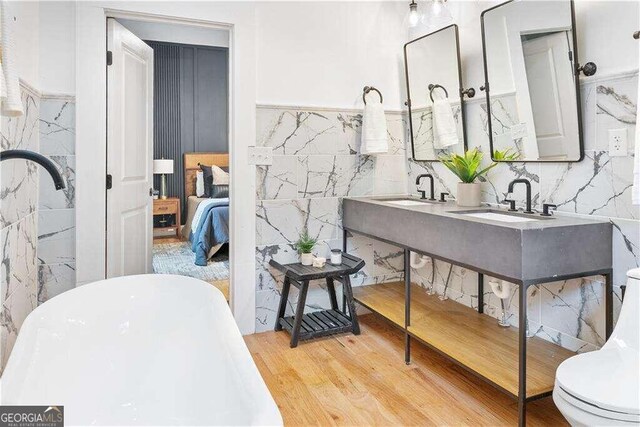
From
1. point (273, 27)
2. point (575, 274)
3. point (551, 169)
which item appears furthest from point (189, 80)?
point (575, 274)

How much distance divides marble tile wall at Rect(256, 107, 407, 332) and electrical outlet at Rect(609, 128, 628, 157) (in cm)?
166

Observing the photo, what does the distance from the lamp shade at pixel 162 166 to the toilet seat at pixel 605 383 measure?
549cm

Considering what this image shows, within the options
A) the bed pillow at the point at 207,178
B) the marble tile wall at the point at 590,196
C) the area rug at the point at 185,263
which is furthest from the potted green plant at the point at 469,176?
the bed pillow at the point at 207,178

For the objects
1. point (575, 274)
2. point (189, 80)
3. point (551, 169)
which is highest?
point (189, 80)

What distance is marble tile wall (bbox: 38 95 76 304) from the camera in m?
2.54

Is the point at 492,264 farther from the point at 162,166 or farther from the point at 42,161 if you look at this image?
the point at 162,166

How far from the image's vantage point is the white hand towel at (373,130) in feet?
10.5

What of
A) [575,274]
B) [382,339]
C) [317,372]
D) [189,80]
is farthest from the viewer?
[189,80]

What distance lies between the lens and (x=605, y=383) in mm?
1435

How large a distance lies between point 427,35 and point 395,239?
5.02ft

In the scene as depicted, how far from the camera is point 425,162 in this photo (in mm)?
3309

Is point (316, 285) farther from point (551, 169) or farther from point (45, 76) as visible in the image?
point (45, 76)

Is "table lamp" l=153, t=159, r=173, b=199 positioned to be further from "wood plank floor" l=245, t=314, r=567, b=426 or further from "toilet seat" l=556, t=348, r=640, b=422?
"toilet seat" l=556, t=348, r=640, b=422

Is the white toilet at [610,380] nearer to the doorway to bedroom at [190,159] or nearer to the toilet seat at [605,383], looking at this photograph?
the toilet seat at [605,383]
